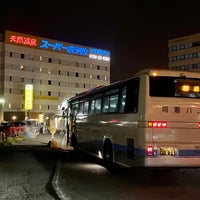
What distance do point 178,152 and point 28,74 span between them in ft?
275

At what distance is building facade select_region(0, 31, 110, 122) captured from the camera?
8788 cm

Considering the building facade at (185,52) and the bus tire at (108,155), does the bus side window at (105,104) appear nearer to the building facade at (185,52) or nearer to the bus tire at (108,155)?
the bus tire at (108,155)

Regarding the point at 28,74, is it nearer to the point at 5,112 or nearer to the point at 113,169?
the point at 5,112

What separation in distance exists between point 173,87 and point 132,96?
133cm

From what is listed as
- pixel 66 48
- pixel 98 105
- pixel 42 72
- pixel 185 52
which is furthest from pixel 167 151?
pixel 185 52

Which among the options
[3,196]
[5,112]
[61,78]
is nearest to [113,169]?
[3,196]

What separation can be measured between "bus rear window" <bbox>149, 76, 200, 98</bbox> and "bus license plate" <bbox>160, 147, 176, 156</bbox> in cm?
152

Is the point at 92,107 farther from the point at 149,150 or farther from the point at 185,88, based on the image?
the point at 149,150

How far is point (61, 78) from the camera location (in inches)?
3952

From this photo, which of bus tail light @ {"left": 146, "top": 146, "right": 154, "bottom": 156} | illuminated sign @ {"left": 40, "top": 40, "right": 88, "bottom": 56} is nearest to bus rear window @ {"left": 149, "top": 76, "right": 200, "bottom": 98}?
bus tail light @ {"left": 146, "top": 146, "right": 154, "bottom": 156}

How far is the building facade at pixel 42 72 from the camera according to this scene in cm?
8788

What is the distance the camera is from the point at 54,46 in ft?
326

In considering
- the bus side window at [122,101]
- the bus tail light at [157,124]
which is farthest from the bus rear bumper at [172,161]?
the bus side window at [122,101]

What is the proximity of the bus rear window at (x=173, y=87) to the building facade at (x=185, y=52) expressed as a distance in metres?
91.2
